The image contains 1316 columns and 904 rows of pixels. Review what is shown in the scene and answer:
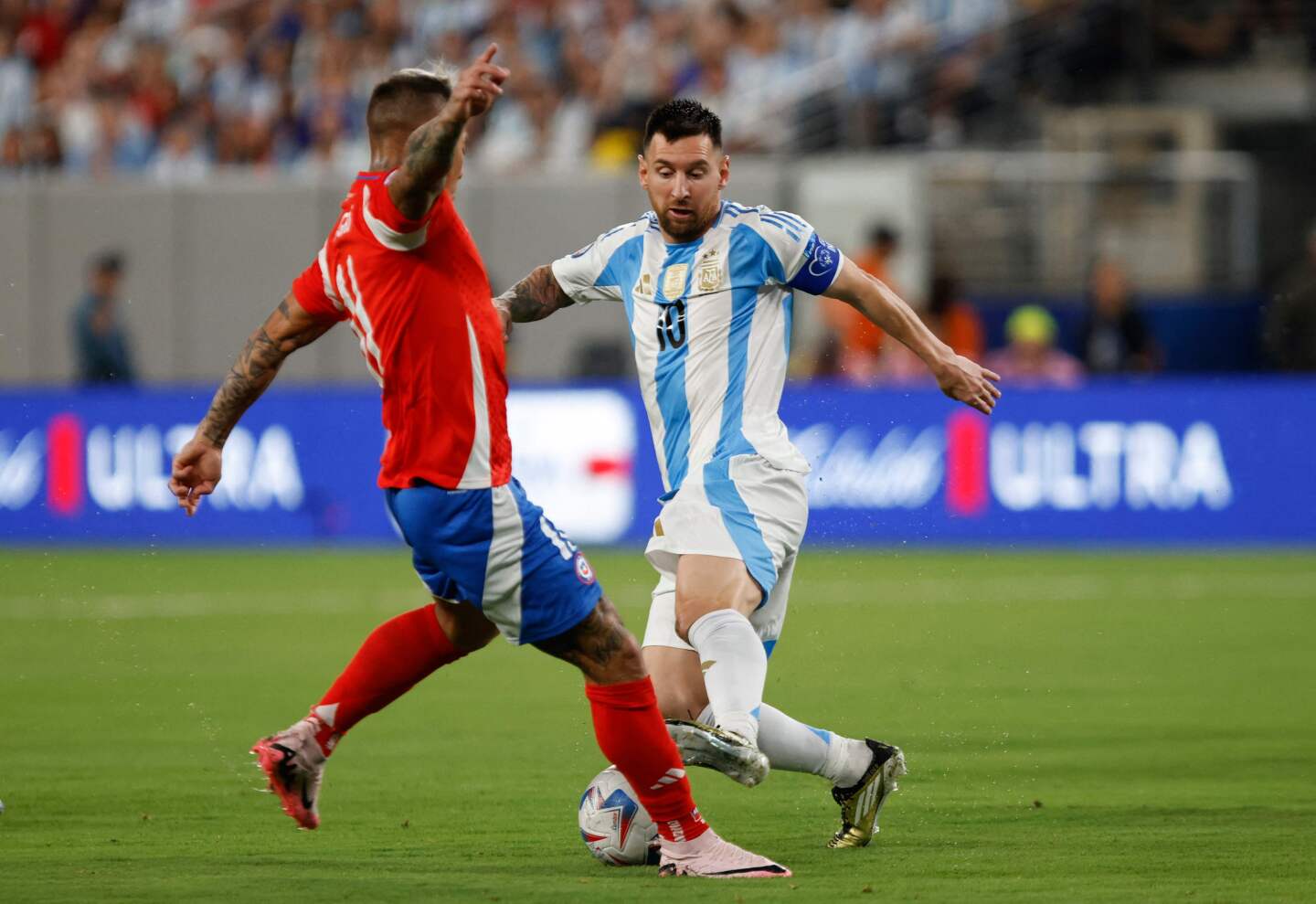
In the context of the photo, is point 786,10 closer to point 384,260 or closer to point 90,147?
point 90,147

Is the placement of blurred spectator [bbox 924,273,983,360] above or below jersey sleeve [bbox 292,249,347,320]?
below

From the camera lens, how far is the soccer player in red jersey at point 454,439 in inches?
226

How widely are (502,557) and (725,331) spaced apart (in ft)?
3.95

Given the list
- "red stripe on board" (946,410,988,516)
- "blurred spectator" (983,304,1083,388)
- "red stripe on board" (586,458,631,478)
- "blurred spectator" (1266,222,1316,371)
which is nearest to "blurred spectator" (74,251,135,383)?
"red stripe on board" (586,458,631,478)

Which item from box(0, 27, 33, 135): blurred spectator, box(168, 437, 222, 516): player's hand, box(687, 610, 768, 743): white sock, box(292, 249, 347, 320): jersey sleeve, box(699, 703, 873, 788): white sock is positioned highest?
box(0, 27, 33, 135): blurred spectator

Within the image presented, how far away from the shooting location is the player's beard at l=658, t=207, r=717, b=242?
6566 mm

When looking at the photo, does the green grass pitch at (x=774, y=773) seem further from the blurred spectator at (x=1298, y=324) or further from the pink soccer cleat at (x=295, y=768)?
the blurred spectator at (x=1298, y=324)

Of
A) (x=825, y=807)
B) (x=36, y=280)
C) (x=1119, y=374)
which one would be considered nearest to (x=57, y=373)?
(x=36, y=280)

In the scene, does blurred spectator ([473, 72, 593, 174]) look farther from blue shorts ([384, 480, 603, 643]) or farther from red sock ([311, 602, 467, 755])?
blue shorts ([384, 480, 603, 643])

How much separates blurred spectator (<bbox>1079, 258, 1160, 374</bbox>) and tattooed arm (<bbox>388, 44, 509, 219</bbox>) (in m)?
13.5

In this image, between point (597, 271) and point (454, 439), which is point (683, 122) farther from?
point (454, 439)

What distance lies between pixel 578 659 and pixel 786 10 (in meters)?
17.5

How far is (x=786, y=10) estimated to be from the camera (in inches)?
890

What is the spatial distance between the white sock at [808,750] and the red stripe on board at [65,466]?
11.8 metres
